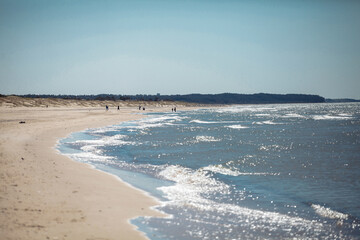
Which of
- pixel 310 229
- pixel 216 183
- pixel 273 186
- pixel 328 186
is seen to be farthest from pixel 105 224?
pixel 328 186

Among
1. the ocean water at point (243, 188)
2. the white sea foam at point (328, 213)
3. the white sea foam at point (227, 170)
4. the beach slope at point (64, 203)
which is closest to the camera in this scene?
the beach slope at point (64, 203)

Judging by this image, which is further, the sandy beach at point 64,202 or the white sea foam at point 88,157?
the white sea foam at point 88,157

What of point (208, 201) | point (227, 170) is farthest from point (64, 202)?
point (227, 170)

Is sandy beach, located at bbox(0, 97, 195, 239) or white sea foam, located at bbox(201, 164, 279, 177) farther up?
sandy beach, located at bbox(0, 97, 195, 239)

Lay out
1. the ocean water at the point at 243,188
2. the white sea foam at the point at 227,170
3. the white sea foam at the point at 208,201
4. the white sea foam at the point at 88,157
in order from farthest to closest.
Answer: the white sea foam at the point at 88,157
the white sea foam at the point at 227,170
the white sea foam at the point at 208,201
the ocean water at the point at 243,188

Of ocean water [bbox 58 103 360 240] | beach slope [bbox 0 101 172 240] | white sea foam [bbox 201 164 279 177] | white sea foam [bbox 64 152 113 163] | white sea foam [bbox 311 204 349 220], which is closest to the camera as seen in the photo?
beach slope [bbox 0 101 172 240]

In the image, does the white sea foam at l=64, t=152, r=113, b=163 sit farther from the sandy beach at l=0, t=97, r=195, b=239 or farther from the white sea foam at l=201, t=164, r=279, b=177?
the white sea foam at l=201, t=164, r=279, b=177

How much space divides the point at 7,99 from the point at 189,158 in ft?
263

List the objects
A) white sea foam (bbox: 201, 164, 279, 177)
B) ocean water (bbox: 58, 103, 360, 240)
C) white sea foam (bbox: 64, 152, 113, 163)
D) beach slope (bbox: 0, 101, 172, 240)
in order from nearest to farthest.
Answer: beach slope (bbox: 0, 101, 172, 240) → ocean water (bbox: 58, 103, 360, 240) → white sea foam (bbox: 201, 164, 279, 177) → white sea foam (bbox: 64, 152, 113, 163)

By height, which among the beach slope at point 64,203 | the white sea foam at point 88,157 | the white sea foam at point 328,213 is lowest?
the white sea foam at point 88,157

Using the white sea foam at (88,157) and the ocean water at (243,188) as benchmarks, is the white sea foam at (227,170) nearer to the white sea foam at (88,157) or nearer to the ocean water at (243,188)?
the ocean water at (243,188)

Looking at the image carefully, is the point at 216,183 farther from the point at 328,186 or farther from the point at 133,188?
the point at 328,186

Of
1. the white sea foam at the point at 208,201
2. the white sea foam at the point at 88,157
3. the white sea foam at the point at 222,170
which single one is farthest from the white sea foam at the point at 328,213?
the white sea foam at the point at 88,157

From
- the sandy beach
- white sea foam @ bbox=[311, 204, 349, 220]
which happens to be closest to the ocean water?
white sea foam @ bbox=[311, 204, 349, 220]
